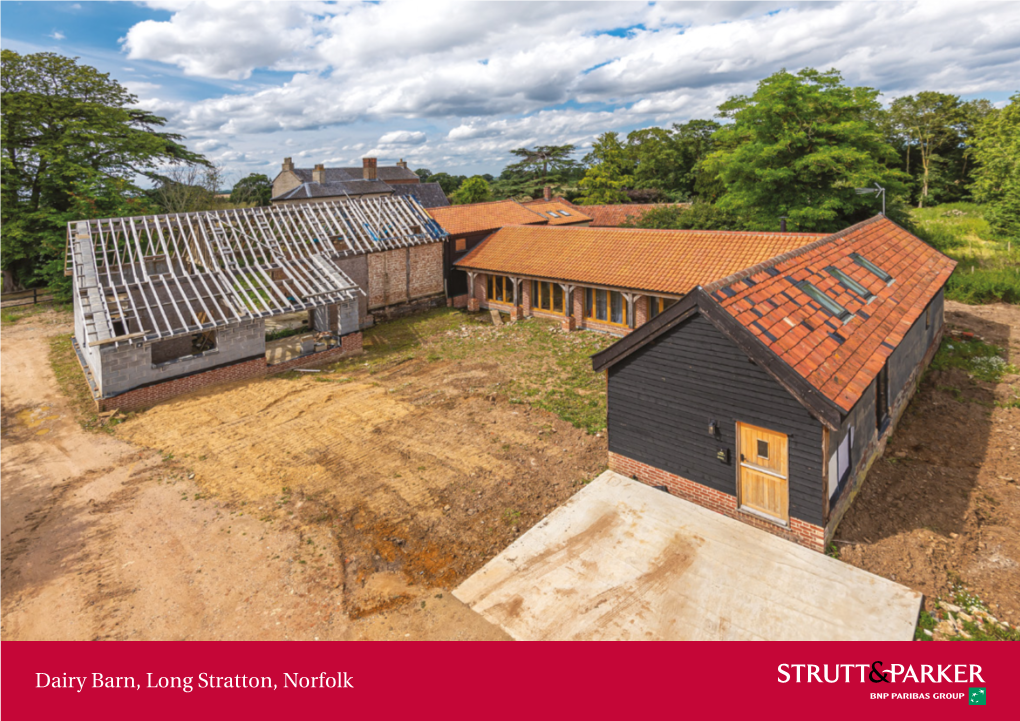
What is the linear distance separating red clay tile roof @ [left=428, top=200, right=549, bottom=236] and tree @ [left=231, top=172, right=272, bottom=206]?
139 feet

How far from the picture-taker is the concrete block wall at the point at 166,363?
15.9 metres

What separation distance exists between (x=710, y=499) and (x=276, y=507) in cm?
864

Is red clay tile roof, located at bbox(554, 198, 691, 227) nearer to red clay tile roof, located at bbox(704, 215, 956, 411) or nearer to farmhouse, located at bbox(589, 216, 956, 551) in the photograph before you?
red clay tile roof, located at bbox(704, 215, 956, 411)

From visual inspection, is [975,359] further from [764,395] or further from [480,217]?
[480,217]

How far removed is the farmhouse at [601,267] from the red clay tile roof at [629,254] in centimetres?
3

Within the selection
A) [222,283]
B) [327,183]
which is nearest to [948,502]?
[222,283]

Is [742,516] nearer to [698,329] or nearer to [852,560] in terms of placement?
[852,560]

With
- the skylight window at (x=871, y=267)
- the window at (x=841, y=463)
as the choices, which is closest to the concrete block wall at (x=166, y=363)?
the window at (x=841, y=463)

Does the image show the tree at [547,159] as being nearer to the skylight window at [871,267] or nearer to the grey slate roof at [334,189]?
the grey slate roof at [334,189]

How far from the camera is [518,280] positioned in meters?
25.6

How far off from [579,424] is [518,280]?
12938 millimetres

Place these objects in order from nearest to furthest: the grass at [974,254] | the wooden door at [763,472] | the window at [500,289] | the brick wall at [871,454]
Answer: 1. the wooden door at [763,472]
2. the brick wall at [871,454]
3. the grass at [974,254]
4. the window at [500,289]

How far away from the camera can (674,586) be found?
7957mm
